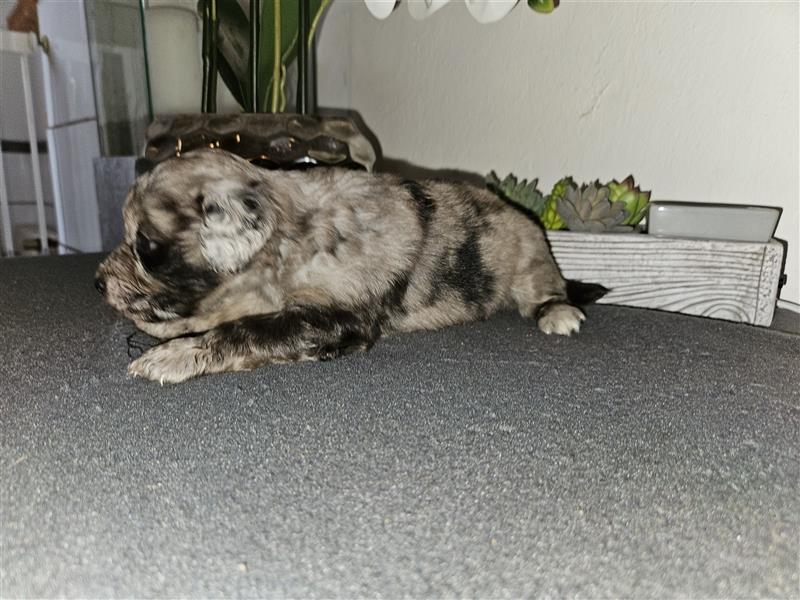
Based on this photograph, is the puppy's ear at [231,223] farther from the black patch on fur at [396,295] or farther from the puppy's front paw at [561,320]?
the puppy's front paw at [561,320]

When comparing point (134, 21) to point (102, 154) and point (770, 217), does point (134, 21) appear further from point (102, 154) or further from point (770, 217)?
point (770, 217)

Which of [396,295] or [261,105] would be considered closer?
[396,295]

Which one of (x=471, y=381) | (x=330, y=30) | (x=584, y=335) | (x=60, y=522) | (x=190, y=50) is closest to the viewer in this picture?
(x=60, y=522)

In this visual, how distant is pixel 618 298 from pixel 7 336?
1.37 metres

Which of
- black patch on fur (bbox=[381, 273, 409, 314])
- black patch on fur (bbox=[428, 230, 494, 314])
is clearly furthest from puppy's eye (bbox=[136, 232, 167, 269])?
black patch on fur (bbox=[428, 230, 494, 314])

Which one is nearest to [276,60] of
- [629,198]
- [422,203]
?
[422,203]

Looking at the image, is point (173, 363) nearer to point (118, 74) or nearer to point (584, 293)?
point (584, 293)

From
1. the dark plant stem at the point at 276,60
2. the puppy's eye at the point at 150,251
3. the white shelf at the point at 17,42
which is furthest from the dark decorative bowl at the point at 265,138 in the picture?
the white shelf at the point at 17,42

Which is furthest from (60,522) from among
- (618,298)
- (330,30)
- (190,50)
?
(330,30)

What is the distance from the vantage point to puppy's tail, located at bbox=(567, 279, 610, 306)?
1.44 meters

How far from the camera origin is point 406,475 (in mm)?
702

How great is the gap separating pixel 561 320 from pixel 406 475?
693 mm

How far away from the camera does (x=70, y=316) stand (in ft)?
4.22

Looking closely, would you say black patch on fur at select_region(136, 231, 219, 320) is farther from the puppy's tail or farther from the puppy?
the puppy's tail
